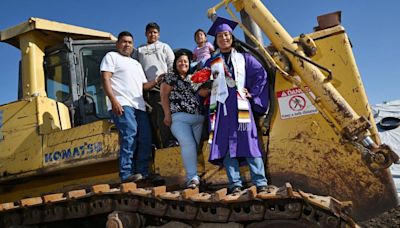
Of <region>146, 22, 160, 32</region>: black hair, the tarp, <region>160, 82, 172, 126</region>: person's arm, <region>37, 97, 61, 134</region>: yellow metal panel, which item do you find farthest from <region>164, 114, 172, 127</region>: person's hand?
the tarp

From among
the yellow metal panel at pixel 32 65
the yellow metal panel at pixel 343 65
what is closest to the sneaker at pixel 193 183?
the yellow metal panel at pixel 343 65

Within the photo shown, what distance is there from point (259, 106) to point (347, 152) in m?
0.82

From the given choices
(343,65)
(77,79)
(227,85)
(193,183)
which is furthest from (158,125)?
(343,65)

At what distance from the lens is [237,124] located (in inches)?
148

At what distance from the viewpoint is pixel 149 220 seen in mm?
3928

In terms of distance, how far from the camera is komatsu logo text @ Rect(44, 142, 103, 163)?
176 inches

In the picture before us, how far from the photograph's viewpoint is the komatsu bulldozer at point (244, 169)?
338 centimetres

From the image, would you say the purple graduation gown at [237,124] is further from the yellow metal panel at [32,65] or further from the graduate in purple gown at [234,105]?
the yellow metal panel at [32,65]

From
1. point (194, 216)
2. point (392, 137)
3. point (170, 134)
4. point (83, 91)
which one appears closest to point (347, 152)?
point (194, 216)

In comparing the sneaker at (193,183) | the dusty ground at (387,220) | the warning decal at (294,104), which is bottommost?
the dusty ground at (387,220)

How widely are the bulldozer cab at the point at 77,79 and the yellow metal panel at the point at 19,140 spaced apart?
17.2 inches

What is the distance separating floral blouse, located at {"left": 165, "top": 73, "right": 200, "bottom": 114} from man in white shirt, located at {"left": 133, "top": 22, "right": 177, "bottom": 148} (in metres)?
0.48

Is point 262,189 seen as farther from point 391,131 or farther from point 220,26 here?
point 391,131

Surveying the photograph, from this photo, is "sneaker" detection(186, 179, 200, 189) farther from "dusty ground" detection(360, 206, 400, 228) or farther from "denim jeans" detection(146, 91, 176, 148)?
"dusty ground" detection(360, 206, 400, 228)
